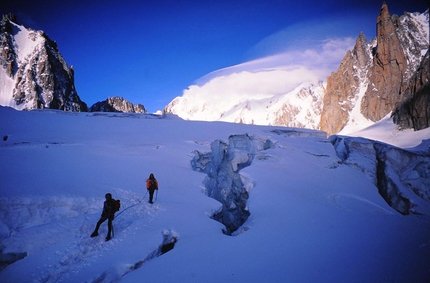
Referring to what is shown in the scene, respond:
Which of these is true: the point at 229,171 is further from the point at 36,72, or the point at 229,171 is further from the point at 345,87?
the point at 36,72

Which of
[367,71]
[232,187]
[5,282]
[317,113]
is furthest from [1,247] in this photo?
[317,113]

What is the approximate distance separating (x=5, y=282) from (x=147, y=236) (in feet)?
10.3

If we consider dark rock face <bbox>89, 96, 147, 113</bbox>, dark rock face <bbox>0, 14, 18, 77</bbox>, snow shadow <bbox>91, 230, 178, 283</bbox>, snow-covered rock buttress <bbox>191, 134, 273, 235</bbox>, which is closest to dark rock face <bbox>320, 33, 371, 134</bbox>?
snow-covered rock buttress <bbox>191, 134, 273, 235</bbox>

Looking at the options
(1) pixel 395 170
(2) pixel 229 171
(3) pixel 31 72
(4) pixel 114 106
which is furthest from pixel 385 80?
(3) pixel 31 72

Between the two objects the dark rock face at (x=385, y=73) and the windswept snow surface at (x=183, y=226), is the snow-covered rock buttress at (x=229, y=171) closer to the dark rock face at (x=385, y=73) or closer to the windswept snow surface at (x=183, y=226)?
the windswept snow surface at (x=183, y=226)

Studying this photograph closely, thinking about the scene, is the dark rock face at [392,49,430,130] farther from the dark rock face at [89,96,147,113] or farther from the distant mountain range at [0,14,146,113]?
the dark rock face at [89,96,147,113]

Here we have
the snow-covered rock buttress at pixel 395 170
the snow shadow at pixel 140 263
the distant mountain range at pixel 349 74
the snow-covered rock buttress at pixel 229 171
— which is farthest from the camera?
the distant mountain range at pixel 349 74

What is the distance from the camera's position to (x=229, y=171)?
17.2 meters

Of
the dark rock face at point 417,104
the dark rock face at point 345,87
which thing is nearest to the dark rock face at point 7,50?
the dark rock face at point 345,87

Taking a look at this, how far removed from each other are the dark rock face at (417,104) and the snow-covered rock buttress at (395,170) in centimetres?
4419

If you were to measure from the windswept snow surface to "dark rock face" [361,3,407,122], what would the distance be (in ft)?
257

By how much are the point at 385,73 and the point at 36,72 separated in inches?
5274

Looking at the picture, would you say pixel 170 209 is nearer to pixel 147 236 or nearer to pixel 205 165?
pixel 147 236

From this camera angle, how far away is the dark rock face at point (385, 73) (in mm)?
73750
